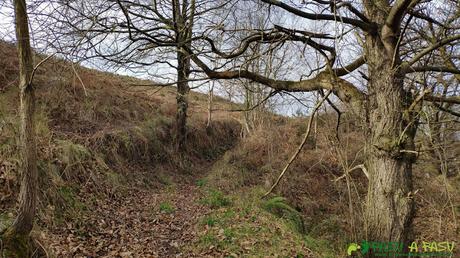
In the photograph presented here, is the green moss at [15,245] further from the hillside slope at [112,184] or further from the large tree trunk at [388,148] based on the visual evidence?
the large tree trunk at [388,148]

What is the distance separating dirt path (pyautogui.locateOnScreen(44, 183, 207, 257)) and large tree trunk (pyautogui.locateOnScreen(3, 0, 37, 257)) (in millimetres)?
641

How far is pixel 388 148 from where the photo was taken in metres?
3.40

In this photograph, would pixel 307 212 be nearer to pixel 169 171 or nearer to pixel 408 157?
pixel 169 171

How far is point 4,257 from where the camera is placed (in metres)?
3.41

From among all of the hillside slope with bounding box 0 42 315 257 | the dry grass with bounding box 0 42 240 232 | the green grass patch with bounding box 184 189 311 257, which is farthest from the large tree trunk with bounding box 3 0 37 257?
the green grass patch with bounding box 184 189 311 257

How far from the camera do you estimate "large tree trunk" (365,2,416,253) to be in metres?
3.36

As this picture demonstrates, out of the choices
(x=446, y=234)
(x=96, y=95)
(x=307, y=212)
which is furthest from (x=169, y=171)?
(x=446, y=234)

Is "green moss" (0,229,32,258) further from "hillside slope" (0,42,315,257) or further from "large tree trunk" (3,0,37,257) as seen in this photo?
"hillside slope" (0,42,315,257)

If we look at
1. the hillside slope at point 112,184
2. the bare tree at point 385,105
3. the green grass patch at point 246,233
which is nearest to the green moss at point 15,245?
the hillside slope at point 112,184

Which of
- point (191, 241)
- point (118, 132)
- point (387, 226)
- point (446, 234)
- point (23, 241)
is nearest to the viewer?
point (387, 226)

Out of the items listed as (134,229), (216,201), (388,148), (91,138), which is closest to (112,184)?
(91,138)

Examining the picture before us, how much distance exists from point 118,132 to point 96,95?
212 centimetres

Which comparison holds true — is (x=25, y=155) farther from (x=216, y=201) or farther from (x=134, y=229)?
(x=216, y=201)

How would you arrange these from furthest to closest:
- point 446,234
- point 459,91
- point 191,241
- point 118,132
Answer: point 118,132 → point 459,91 → point 446,234 → point 191,241
